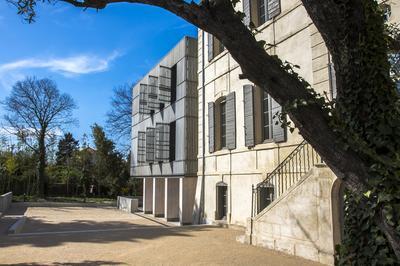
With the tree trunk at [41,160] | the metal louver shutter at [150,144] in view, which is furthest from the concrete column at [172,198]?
the tree trunk at [41,160]

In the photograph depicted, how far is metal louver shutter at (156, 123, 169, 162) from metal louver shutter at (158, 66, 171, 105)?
1.48m

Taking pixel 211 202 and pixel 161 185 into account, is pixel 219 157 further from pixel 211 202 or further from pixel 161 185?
pixel 161 185

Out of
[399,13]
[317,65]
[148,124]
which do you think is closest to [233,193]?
[317,65]

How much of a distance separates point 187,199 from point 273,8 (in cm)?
953

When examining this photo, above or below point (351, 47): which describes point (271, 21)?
above

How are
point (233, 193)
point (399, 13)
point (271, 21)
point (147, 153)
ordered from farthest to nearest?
point (147, 153)
point (233, 193)
point (271, 21)
point (399, 13)

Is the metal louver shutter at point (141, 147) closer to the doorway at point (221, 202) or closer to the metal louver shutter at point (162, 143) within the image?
the metal louver shutter at point (162, 143)

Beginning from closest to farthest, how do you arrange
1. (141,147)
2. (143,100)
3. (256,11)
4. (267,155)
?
(267,155) → (256,11) → (143,100) → (141,147)

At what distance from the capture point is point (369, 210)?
3051mm

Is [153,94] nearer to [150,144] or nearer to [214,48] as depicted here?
[150,144]

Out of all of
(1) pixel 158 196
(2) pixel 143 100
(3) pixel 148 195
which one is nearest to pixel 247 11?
(2) pixel 143 100

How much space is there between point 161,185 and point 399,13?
17.5 meters

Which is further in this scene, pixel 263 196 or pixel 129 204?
pixel 129 204

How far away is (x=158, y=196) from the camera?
23.4 meters
